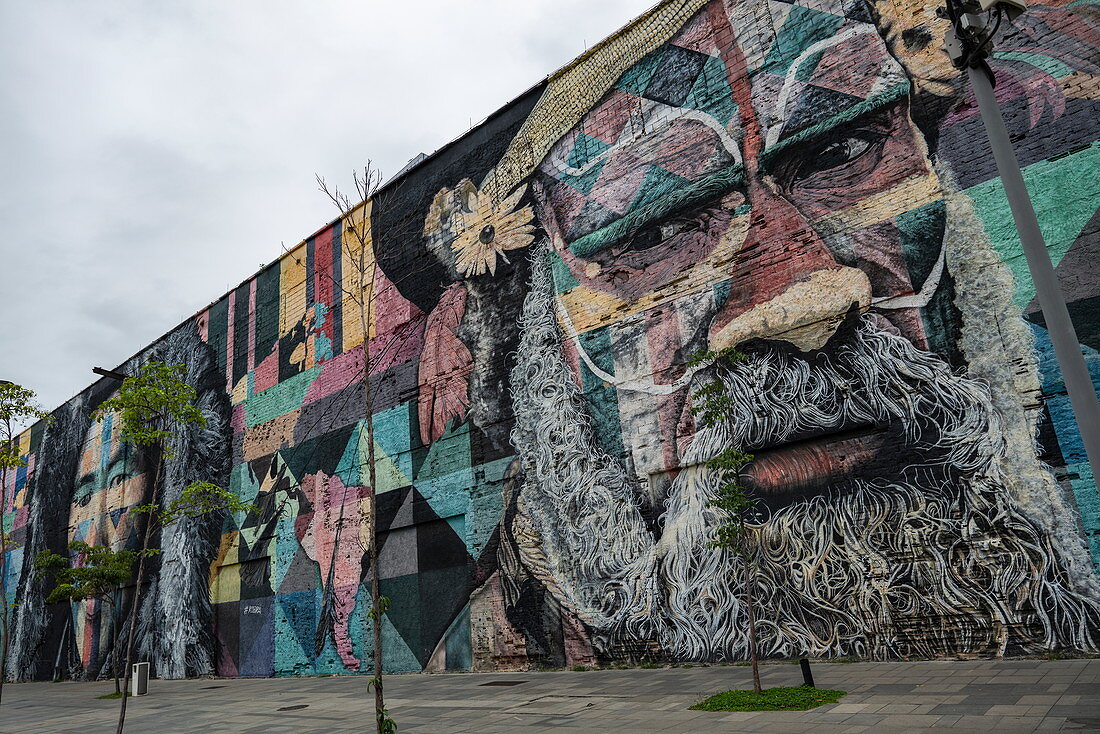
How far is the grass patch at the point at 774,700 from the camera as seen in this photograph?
661 cm

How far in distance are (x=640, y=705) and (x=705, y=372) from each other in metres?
4.75

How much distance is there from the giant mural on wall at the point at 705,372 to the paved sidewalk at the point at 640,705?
0.79 meters

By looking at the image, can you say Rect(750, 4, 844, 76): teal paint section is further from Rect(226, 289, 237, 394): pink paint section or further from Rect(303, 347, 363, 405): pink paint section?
Rect(226, 289, 237, 394): pink paint section

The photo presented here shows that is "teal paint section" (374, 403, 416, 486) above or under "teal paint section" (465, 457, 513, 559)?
above

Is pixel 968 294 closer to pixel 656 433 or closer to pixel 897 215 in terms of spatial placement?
pixel 897 215

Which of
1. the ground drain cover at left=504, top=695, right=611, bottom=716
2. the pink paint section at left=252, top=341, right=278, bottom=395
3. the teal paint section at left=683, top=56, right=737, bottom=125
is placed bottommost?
the ground drain cover at left=504, top=695, right=611, bottom=716

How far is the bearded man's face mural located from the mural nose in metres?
0.03

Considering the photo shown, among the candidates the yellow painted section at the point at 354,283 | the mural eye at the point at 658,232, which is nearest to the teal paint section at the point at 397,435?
the yellow painted section at the point at 354,283

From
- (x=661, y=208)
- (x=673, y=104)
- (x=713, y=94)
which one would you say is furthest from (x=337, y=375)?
(x=713, y=94)

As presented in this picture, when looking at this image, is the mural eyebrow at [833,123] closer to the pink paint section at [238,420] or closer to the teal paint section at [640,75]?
the teal paint section at [640,75]

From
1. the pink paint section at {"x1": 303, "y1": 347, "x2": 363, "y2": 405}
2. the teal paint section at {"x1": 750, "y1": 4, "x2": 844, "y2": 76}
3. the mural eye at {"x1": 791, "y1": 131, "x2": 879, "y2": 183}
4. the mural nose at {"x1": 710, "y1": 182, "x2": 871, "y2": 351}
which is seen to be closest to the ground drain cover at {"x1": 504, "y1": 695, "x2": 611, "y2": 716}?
the mural nose at {"x1": 710, "y1": 182, "x2": 871, "y2": 351}

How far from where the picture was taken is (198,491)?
15.7 metres

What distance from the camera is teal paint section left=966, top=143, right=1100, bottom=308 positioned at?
807cm

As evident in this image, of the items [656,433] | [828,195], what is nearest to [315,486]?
[656,433]
